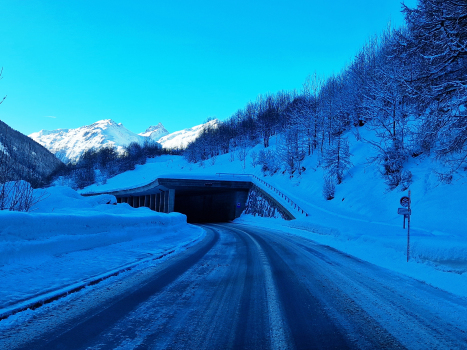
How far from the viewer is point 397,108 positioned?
2850cm

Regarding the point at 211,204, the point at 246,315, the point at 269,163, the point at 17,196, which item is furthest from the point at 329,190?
the point at 246,315

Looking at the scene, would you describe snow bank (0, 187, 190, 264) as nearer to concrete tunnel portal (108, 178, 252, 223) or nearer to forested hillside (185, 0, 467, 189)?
forested hillside (185, 0, 467, 189)

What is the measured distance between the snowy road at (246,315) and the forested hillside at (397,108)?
1093cm

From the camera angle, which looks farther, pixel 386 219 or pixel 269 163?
pixel 269 163

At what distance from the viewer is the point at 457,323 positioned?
13.5 ft

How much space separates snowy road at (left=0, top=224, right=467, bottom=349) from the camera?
10.7ft

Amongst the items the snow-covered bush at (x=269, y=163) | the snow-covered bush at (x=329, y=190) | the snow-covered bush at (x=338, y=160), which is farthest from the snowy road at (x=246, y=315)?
the snow-covered bush at (x=269, y=163)

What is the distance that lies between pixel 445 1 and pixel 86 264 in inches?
654

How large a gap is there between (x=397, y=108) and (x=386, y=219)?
12.5m

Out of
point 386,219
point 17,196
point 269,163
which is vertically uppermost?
point 269,163

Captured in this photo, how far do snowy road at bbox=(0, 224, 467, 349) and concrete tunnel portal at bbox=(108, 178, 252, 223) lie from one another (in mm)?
38831

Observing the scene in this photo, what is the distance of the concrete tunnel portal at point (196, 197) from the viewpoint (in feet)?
150

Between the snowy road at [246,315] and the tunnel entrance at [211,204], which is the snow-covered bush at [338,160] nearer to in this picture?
the tunnel entrance at [211,204]

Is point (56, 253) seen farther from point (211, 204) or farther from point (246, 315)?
point (211, 204)
